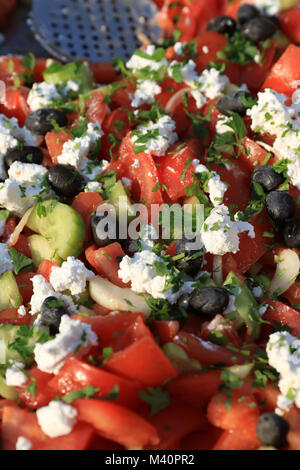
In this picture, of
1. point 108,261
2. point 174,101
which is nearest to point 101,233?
point 108,261

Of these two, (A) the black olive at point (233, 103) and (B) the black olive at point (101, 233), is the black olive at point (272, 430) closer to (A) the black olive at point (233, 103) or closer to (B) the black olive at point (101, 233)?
(B) the black olive at point (101, 233)

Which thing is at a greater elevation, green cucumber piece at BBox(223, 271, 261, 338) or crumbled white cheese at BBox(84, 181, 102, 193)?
green cucumber piece at BBox(223, 271, 261, 338)

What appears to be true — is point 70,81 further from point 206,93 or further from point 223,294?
point 223,294

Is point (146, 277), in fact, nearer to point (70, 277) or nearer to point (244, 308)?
point (70, 277)

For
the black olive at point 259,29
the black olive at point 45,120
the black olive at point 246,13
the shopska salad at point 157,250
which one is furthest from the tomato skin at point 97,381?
the black olive at point 246,13

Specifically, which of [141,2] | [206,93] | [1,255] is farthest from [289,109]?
[141,2]

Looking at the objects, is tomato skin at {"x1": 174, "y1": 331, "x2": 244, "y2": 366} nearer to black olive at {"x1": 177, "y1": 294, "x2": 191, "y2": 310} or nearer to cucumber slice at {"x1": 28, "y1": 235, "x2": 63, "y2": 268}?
black olive at {"x1": 177, "y1": 294, "x2": 191, "y2": 310}

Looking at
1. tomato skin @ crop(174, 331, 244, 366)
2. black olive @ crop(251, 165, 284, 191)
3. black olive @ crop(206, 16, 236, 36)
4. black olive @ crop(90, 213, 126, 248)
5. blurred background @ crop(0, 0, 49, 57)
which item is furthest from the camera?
blurred background @ crop(0, 0, 49, 57)

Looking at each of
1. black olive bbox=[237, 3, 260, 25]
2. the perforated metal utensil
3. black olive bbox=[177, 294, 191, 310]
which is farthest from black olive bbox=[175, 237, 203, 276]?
the perforated metal utensil
